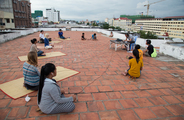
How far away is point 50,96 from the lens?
1.93 meters

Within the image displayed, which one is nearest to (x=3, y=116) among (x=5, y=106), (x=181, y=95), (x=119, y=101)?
(x=5, y=106)

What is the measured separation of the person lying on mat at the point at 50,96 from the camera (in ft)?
6.15

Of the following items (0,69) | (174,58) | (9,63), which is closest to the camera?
(0,69)

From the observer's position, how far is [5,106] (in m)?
2.30

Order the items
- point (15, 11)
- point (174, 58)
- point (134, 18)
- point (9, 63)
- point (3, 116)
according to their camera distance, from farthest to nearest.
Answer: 1. point (134, 18)
2. point (15, 11)
3. point (174, 58)
4. point (9, 63)
5. point (3, 116)

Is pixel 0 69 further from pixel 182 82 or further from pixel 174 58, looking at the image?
pixel 174 58

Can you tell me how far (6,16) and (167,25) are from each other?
12347 centimetres

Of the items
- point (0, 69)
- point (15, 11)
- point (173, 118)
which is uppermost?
point (15, 11)

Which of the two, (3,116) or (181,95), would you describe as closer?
(3,116)

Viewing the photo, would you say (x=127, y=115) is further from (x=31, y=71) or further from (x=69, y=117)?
(x=31, y=71)

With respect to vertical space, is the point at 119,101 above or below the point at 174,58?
Answer: below

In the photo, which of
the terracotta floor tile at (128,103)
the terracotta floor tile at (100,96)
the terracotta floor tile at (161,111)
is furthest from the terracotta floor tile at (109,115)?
the terracotta floor tile at (161,111)

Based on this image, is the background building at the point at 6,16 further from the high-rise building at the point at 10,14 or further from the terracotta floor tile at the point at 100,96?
the terracotta floor tile at the point at 100,96

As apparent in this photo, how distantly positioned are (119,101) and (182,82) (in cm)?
227
